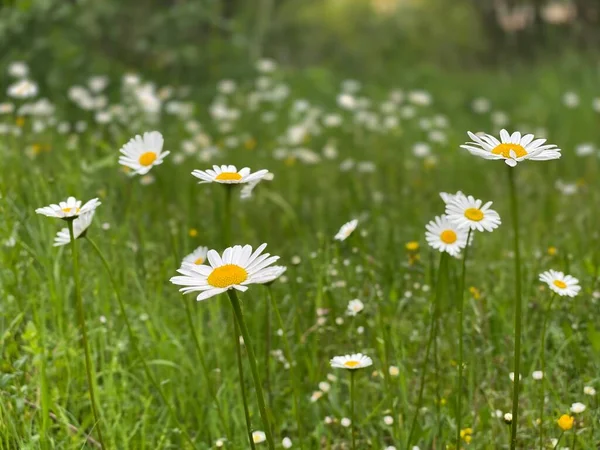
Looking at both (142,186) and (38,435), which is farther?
(142,186)

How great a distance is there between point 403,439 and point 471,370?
29 cm

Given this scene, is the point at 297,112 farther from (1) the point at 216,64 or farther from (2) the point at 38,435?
(2) the point at 38,435

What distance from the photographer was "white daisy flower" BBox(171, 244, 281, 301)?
116 cm

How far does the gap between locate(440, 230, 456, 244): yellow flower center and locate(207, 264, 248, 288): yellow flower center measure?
569mm

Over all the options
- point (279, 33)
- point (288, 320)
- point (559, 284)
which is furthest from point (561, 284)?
point (279, 33)

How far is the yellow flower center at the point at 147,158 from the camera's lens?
1.63 m

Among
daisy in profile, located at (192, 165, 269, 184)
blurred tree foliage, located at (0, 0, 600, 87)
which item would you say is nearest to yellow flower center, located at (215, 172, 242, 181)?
daisy in profile, located at (192, 165, 269, 184)

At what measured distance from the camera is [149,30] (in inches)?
203

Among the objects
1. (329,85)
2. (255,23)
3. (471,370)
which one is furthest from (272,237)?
(255,23)

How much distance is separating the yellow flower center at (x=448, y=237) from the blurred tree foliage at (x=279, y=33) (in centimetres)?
332

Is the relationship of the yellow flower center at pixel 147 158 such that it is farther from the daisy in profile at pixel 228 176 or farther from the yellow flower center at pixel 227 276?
the yellow flower center at pixel 227 276

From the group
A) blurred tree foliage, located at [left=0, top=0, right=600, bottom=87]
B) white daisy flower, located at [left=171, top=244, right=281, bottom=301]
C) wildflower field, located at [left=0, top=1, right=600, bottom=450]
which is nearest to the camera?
white daisy flower, located at [left=171, top=244, right=281, bottom=301]

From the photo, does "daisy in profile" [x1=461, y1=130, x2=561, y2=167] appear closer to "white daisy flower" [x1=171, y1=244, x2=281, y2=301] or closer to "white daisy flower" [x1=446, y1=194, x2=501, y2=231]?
"white daisy flower" [x1=446, y1=194, x2=501, y2=231]

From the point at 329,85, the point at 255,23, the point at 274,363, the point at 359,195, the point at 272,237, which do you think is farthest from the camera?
the point at 255,23
